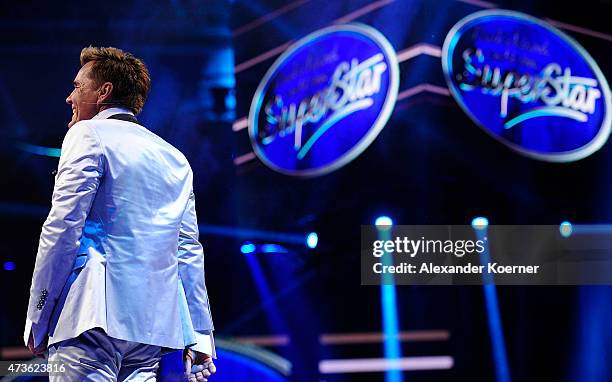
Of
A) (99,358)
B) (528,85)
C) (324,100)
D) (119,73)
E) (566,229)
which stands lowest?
(99,358)

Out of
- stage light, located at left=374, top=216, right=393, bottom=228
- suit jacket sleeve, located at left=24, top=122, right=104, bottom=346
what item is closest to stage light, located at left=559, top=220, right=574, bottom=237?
stage light, located at left=374, top=216, right=393, bottom=228

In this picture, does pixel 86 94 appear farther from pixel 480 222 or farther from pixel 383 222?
pixel 480 222

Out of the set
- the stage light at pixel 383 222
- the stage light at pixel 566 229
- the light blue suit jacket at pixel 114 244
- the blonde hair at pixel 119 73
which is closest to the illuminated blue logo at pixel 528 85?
the stage light at pixel 566 229

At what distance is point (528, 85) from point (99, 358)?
326 centimetres

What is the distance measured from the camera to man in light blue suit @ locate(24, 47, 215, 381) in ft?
5.59

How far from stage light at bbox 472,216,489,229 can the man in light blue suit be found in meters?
2.50

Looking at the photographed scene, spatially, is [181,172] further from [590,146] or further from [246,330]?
[590,146]

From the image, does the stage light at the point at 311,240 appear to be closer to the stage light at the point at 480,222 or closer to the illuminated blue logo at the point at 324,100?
the illuminated blue logo at the point at 324,100

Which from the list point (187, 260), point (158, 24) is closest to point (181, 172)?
point (187, 260)

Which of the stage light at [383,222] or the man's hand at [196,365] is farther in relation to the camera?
the stage light at [383,222]

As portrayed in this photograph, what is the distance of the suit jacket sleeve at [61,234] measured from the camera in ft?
5.57

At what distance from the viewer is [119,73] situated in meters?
1.98

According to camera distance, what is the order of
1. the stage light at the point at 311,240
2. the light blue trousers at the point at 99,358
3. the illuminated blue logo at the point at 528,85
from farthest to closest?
1. the illuminated blue logo at the point at 528,85
2. the stage light at the point at 311,240
3. the light blue trousers at the point at 99,358

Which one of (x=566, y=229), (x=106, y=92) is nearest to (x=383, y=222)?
(x=566, y=229)
